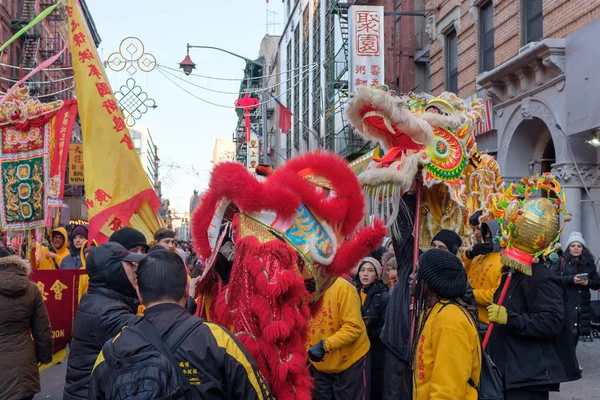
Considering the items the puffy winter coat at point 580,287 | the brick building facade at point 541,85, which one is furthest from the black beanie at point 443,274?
the brick building facade at point 541,85

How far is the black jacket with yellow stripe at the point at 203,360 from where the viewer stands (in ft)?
8.90

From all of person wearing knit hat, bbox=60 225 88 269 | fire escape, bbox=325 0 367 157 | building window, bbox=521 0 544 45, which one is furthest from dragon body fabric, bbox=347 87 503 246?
fire escape, bbox=325 0 367 157

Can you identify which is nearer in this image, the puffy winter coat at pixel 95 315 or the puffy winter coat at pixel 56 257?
the puffy winter coat at pixel 95 315

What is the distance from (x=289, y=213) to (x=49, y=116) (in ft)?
18.2

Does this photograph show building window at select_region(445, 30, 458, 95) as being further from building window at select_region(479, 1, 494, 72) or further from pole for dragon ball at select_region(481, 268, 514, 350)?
pole for dragon ball at select_region(481, 268, 514, 350)

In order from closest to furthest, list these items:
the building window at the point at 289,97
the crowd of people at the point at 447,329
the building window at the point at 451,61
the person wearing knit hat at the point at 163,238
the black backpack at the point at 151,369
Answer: the black backpack at the point at 151,369, the crowd of people at the point at 447,329, the person wearing knit hat at the point at 163,238, the building window at the point at 451,61, the building window at the point at 289,97

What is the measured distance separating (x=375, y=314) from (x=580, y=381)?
360 centimetres

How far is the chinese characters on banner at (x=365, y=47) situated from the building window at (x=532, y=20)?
6035mm

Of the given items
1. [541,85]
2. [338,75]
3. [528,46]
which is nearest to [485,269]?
[541,85]

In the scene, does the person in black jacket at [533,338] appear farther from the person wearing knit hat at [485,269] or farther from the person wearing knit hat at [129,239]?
the person wearing knit hat at [129,239]

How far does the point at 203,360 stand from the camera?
108 inches

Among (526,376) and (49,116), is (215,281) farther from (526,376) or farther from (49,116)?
(49,116)

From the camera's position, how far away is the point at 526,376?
4684 millimetres

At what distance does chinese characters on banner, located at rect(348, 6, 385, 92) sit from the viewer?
19734mm
